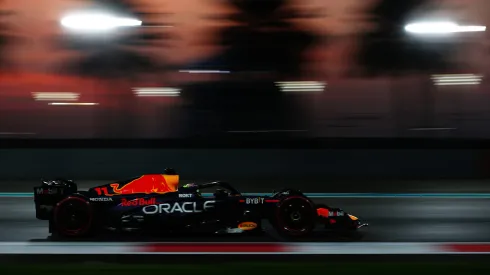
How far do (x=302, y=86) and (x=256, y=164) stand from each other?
305 cm

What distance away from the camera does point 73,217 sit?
815cm

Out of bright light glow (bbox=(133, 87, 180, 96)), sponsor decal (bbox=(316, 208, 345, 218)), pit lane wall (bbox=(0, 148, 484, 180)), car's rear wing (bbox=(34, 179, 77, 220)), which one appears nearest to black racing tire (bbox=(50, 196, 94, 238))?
car's rear wing (bbox=(34, 179, 77, 220))

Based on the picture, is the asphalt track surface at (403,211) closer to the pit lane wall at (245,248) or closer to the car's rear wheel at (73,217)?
the car's rear wheel at (73,217)

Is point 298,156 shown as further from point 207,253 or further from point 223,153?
point 207,253

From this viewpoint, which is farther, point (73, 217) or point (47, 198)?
point (47, 198)

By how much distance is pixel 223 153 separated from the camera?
1529 centimetres

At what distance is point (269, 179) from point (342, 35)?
15.5 feet

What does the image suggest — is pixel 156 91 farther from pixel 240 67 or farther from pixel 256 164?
pixel 256 164

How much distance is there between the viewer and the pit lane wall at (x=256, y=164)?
15.1 meters

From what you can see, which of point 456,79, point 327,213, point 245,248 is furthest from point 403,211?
point 456,79

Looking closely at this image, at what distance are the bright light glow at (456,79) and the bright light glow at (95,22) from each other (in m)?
7.83

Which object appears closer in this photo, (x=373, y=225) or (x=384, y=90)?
(x=373, y=225)

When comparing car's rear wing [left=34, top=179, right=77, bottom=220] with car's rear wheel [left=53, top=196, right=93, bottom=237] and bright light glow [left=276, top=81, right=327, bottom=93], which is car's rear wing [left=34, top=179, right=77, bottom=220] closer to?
car's rear wheel [left=53, top=196, right=93, bottom=237]
